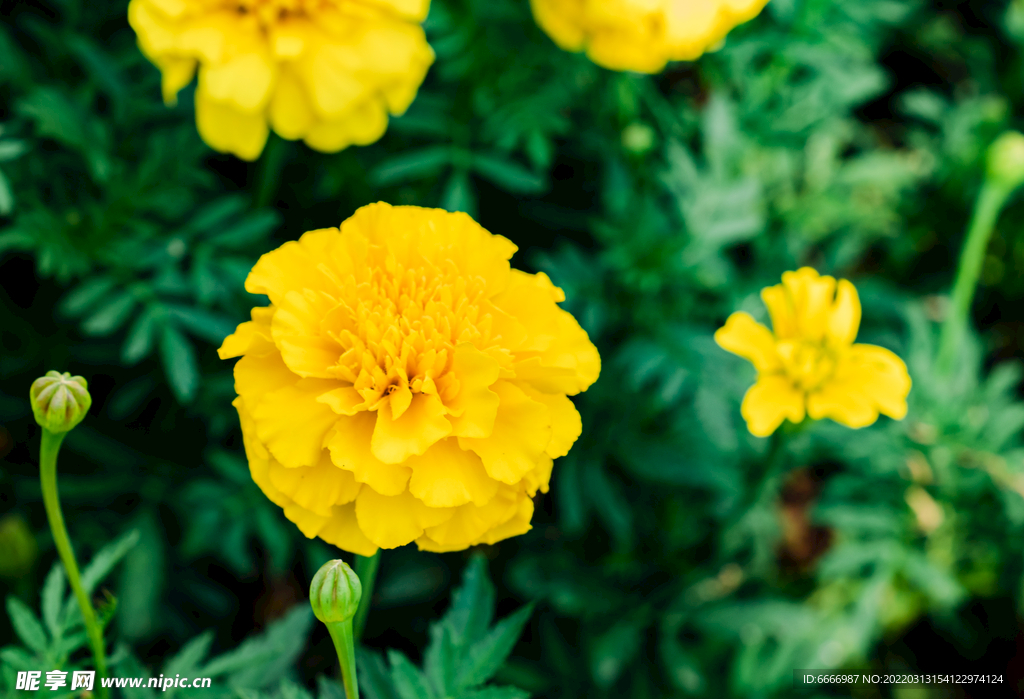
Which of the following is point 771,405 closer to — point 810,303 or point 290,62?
point 810,303

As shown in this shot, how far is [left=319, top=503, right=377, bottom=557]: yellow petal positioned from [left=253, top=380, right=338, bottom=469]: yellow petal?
60 millimetres

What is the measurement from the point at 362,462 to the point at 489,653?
0.27 metres

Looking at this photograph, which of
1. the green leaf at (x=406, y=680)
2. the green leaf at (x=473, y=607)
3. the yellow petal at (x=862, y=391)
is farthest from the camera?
the yellow petal at (x=862, y=391)

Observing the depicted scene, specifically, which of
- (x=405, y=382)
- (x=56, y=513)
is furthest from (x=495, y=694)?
(x=56, y=513)

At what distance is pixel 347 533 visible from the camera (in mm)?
739

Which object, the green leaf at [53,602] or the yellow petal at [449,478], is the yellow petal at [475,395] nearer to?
the yellow petal at [449,478]

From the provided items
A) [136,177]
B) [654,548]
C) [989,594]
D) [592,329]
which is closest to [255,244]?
[136,177]

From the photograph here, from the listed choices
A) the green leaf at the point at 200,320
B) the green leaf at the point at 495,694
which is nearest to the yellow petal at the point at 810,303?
the green leaf at the point at 495,694

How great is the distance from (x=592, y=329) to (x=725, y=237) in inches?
12.8

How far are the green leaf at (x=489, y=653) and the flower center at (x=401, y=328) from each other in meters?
0.27

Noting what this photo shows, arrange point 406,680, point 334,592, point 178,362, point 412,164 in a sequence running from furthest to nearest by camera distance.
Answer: point 412,164, point 178,362, point 406,680, point 334,592

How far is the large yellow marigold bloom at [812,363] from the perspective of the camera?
1.01m

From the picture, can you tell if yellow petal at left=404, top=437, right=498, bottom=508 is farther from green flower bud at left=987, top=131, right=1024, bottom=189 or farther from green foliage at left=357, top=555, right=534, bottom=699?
green flower bud at left=987, top=131, right=1024, bottom=189

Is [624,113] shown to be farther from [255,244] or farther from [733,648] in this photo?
[733,648]
